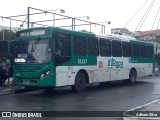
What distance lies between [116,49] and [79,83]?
14.8 feet

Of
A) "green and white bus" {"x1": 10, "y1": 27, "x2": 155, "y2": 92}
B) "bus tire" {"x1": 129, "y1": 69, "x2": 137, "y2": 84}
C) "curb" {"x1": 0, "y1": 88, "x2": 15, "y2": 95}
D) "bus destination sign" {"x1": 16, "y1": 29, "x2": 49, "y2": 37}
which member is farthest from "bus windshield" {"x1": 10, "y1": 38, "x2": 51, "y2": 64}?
"bus tire" {"x1": 129, "y1": 69, "x2": 137, "y2": 84}

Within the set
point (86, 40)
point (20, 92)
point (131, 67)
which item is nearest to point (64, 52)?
point (86, 40)

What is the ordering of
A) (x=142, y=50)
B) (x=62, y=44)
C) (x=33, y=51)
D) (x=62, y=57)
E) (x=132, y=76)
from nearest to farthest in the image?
(x=33, y=51) → (x=62, y=57) → (x=62, y=44) → (x=132, y=76) → (x=142, y=50)

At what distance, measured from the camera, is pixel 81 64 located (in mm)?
15812

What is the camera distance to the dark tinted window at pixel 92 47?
1648 centimetres

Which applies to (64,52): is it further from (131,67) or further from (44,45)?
(131,67)

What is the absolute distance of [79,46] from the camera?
51.5 feet

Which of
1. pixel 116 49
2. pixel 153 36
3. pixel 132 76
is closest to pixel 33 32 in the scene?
pixel 116 49

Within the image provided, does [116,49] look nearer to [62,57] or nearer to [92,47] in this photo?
[92,47]

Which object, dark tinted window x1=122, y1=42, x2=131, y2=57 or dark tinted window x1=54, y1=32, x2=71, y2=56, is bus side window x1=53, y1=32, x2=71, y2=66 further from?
dark tinted window x1=122, y1=42, x2=131, y2=57

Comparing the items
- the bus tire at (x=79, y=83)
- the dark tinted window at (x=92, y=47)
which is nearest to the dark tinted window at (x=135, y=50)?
the dark tinted window at (x=92, y=47)

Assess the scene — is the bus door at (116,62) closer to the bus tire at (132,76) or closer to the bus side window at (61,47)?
the bus tire at (132,76)

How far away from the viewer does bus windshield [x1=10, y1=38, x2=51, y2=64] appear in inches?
545

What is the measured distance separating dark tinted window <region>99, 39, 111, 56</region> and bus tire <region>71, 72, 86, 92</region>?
7.64 feet
